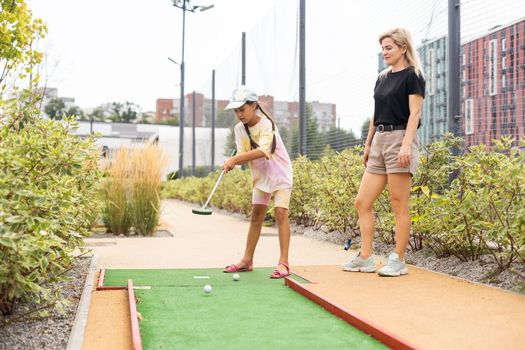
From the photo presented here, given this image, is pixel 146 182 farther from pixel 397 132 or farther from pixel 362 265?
pixel 397 132

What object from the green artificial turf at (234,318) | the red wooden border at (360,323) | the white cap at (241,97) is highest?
the white cap at (241,97)

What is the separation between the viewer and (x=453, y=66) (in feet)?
19.5

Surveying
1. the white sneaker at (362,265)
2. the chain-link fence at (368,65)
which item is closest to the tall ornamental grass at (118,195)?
the chain-link fence at (368,65)

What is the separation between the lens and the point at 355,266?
5137 millimetres

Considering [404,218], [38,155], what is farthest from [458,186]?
[38,155]

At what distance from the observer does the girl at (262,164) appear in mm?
4938

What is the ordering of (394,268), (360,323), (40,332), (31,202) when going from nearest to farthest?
(31,202), (40,332), (360,323), (394,268)

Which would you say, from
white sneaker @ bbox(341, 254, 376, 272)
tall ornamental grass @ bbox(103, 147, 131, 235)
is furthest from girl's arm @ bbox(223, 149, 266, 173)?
tall ornamental grass @ bbox(103, 147, 131, 235)

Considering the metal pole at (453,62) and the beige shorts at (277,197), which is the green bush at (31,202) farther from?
the metal pole at (453,62)

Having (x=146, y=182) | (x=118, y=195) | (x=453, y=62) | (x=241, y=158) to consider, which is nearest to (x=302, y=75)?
(x=146, y=182)

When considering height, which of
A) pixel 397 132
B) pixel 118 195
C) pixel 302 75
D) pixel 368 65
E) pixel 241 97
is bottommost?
pixel 118 195

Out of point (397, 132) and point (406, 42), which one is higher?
point (406, 42)

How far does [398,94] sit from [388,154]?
0.45 metres

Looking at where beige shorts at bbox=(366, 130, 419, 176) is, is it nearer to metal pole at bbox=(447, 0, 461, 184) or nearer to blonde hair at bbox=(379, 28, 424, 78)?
blonde hair at bbox=(379, 28, 424, 78)
